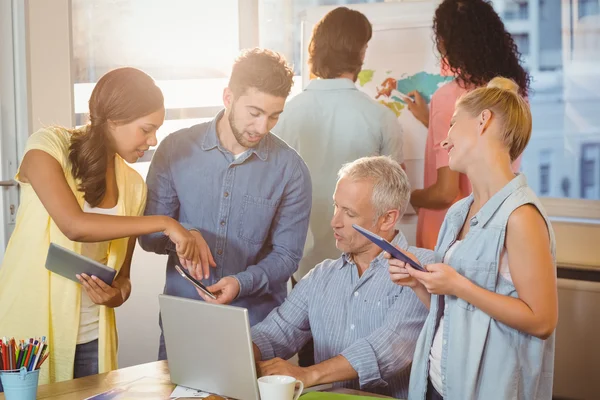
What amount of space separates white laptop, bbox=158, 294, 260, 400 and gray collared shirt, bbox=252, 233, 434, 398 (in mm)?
374

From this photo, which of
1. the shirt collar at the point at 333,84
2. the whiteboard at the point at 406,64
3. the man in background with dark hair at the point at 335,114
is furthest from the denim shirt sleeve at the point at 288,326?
the whiteboard at the point at 406,64

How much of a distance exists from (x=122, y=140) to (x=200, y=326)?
0.82m

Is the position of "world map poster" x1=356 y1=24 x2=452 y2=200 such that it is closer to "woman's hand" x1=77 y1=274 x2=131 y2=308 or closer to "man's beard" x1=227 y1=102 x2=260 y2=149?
"man's beard" x1=227 y1=102 x2=260 y2=149

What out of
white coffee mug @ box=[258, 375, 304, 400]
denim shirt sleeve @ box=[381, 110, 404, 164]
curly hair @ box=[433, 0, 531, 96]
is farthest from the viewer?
denim shirt sleeve @ box=[381, 110, 404, 164]

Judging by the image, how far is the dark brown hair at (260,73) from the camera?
2.66 metres

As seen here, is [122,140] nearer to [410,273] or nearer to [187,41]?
[410,273]

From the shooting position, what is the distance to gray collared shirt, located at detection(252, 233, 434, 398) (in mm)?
2217

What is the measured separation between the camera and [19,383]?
1.87m

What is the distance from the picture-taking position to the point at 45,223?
245 centimetres

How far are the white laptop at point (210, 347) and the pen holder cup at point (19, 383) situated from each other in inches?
12.6

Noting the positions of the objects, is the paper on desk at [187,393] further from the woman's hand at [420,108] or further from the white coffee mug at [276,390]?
the woman's hand at [420,108]

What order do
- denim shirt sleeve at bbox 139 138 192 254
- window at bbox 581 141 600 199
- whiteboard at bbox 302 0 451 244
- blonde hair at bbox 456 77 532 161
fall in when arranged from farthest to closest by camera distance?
1. window at bbox 581 141 600 199
2. whiteboard at bbox 302 0 451 244
3. denim shirt sleeve at bbox 139 138 192 254
4. blonde hair at bbox 456 77 532 161

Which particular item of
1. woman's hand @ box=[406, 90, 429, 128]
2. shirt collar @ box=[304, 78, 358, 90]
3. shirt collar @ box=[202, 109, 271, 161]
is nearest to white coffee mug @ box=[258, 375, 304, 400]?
shirt collar @ box=[202, 109, 271, 161]

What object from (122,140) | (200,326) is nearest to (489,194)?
(200,326)
